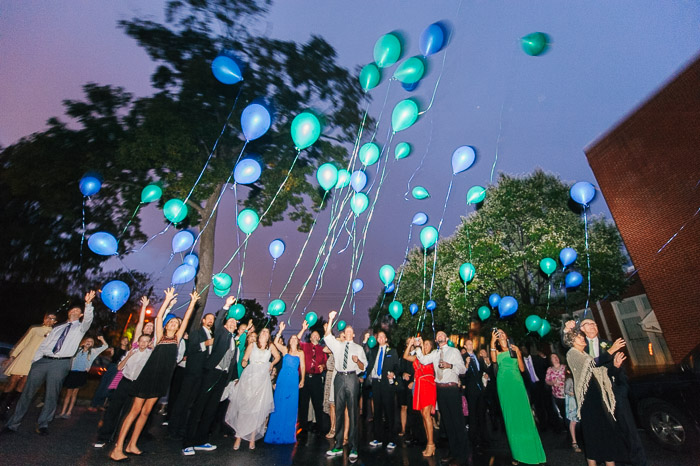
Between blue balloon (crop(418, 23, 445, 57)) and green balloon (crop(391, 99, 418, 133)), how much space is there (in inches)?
40.1

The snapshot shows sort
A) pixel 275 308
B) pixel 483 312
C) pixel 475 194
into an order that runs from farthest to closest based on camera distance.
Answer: pixel 483 312 < pixel 475 194 < pixel 275 308

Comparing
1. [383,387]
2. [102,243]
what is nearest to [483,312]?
[383,387]

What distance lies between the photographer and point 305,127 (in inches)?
264

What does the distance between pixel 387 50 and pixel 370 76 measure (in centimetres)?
63

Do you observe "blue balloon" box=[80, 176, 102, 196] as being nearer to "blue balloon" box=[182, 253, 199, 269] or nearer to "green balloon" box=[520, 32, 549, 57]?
"blue balloon" box=[182, 253, 199, 269]

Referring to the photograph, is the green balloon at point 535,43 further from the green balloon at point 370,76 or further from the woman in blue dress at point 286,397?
the woman in blue dress at point 286,397

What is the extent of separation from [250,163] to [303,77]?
5789mm

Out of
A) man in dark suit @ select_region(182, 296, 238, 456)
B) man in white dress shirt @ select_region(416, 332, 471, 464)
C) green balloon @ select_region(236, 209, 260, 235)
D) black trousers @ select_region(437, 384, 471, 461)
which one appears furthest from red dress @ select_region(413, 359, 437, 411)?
green balloon @ select_region(236, 209, 260, 235)

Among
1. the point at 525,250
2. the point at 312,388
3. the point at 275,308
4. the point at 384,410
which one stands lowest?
the point at 384,410

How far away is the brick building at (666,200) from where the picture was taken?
10656 millimetres

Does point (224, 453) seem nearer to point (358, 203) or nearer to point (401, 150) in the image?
point (358, 203)

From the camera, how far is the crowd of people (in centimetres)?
401

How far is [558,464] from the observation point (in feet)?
15.6

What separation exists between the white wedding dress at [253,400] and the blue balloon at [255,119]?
160 inches
